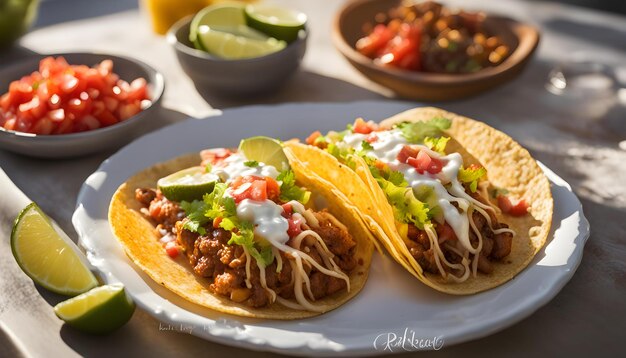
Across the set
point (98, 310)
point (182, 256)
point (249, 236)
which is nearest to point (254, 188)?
point (249, 236)

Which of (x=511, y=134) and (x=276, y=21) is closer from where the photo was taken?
(x=511, y=134)

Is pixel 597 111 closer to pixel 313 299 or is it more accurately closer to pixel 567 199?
pixel 567 199

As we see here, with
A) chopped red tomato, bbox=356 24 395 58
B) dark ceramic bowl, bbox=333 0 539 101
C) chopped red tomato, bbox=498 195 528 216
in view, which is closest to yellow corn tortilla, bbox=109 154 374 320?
chopped red tomato, bbox=498 195 528 216

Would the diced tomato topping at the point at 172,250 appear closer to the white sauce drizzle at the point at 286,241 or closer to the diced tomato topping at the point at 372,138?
the white sauce drizzle at the point at 286,241

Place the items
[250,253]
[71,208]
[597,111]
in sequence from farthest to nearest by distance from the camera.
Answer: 1. [597,111]
2. [71,208]
3. [250,253]

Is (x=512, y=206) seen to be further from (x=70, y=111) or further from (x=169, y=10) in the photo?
(x=169, y=10)

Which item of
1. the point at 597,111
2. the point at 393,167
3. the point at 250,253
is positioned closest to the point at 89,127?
the point at 250,253
